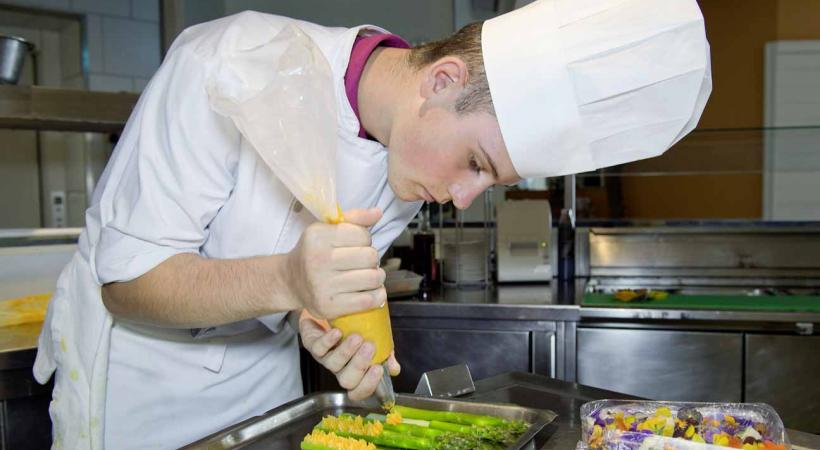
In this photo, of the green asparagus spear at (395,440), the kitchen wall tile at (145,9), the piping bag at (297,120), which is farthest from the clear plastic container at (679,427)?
the kitchen wall tile at (145,9)

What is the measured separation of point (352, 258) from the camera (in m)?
0.79

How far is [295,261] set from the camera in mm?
815

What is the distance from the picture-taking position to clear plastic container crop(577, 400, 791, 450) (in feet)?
2.88

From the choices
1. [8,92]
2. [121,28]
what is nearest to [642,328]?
[8,92]

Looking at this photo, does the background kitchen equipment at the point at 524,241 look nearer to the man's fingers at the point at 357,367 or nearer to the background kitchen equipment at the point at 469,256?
the background kitchen equipment at the point at 469,256

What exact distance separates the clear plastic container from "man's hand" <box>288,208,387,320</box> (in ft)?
1.19

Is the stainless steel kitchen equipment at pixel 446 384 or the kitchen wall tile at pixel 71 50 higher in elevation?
the kitchen wall tile at pixel 71 50

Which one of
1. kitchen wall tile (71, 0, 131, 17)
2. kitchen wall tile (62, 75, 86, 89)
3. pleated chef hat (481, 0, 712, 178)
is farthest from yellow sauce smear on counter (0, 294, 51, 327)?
kitchen wall tile (71, 0, 131, 17)

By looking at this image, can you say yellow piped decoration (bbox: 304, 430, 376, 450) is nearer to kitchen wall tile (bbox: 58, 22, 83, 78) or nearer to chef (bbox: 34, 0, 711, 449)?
chef (bbox: 34, 0, 711, 449)

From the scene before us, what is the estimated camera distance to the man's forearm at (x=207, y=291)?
867mm

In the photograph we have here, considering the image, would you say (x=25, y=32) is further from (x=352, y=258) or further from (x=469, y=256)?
(x=352, y=258)

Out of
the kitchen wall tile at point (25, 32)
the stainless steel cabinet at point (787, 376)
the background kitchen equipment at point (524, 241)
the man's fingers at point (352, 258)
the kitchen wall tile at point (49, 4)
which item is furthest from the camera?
the kitchen wall tile at point (25, 32)

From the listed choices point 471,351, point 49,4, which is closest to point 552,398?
point 471,351

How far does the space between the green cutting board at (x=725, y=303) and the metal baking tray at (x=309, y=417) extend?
119cm
